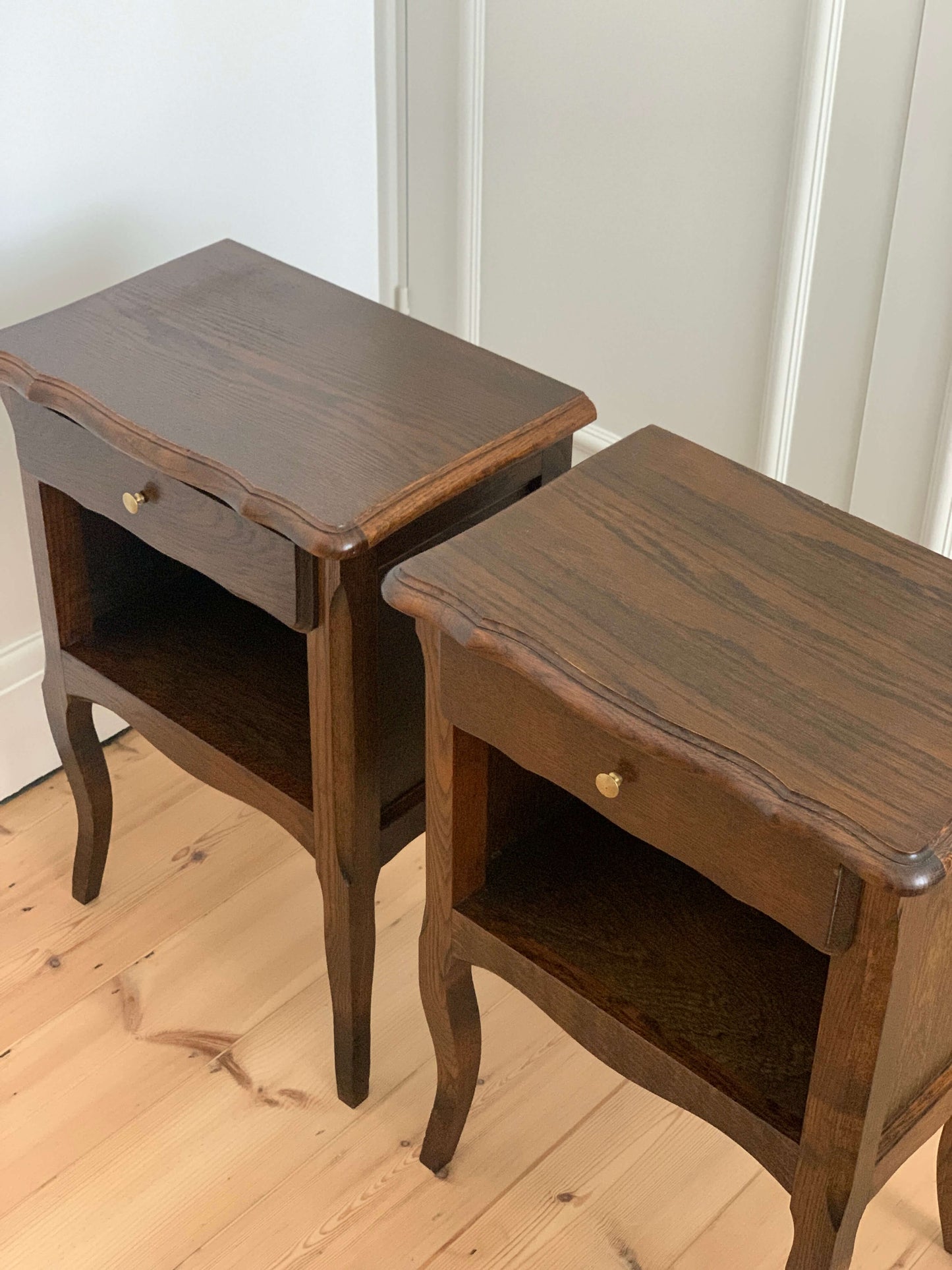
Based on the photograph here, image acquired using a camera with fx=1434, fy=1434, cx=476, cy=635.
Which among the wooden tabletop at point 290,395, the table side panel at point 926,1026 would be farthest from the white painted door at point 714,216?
the table side panel at point 926,1026

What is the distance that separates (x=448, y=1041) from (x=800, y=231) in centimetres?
103

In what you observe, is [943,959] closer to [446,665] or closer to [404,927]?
[446,665]

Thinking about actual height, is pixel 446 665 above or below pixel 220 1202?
above

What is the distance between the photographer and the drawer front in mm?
955

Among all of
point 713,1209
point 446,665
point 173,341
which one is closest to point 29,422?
point 173,341

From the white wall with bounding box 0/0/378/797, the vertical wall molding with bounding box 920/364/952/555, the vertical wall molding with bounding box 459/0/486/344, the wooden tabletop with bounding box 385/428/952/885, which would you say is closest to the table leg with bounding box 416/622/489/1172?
the wooden tabletop with bounding box 385/428/952/885

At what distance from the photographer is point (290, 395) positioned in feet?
Answer: 4.53

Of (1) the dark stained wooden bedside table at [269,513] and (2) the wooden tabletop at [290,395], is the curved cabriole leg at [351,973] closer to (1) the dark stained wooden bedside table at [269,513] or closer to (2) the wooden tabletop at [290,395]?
(1) the dark stained wooden bedside table at [269,513]

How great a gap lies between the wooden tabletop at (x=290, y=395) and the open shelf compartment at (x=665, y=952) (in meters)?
0.35

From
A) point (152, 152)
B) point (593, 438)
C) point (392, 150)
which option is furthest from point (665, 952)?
point (392, 150)

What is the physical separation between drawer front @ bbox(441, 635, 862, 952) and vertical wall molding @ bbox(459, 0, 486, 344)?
115 centimetres

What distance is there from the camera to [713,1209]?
149 centimetres

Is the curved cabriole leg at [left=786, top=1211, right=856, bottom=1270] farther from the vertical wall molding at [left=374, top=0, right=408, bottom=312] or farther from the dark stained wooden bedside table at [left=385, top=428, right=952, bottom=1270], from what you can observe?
the vertical wall molding at [left=374, top=0, right=408, bottom=312]

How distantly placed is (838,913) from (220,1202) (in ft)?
2.77
